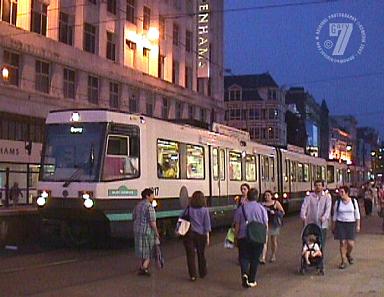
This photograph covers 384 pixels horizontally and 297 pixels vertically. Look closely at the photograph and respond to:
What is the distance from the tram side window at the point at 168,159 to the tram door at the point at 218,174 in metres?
2.72

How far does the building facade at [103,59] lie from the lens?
3575 cm

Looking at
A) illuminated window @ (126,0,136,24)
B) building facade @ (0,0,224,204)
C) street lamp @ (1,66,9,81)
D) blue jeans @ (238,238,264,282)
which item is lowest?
blue jeans @ (238,238,264,282)

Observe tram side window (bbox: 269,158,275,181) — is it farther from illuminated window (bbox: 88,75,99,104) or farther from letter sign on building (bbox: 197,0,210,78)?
letter sign on building (bbox: 197,0,210,78)

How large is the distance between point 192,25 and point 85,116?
42.7 metres

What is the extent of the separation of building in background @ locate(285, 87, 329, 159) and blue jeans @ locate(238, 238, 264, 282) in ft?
354

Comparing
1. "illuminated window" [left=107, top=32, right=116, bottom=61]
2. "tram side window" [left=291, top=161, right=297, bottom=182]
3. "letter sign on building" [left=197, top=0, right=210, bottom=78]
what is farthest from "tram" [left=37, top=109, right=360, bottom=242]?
"letter sign on building" [left=197, top=0, right=210, bottom=78]

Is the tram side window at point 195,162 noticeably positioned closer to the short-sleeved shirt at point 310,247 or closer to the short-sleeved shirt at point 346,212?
the short-sleeved shirt at point 346,212

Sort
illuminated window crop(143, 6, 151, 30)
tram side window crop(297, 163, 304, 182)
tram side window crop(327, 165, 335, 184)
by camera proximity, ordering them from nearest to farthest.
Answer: tram side window crop(297, 163, 304, 182)
tram side window crop(327, 165, 335, 184)
illuminated window crop(143, 6, 151, 30)

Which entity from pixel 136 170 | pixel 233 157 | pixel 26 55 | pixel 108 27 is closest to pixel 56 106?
pixel 26 55

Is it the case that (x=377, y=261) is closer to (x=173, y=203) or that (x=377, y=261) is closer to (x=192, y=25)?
(x=173, y=203)

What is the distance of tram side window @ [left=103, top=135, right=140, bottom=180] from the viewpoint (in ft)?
53.9

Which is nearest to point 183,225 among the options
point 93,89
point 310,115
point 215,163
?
point 215,163

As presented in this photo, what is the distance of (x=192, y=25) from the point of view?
58.3 m

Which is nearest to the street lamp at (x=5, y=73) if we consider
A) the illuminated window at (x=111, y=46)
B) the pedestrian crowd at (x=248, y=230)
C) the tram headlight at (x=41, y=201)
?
the illuminated window at (x=111, y=46)
